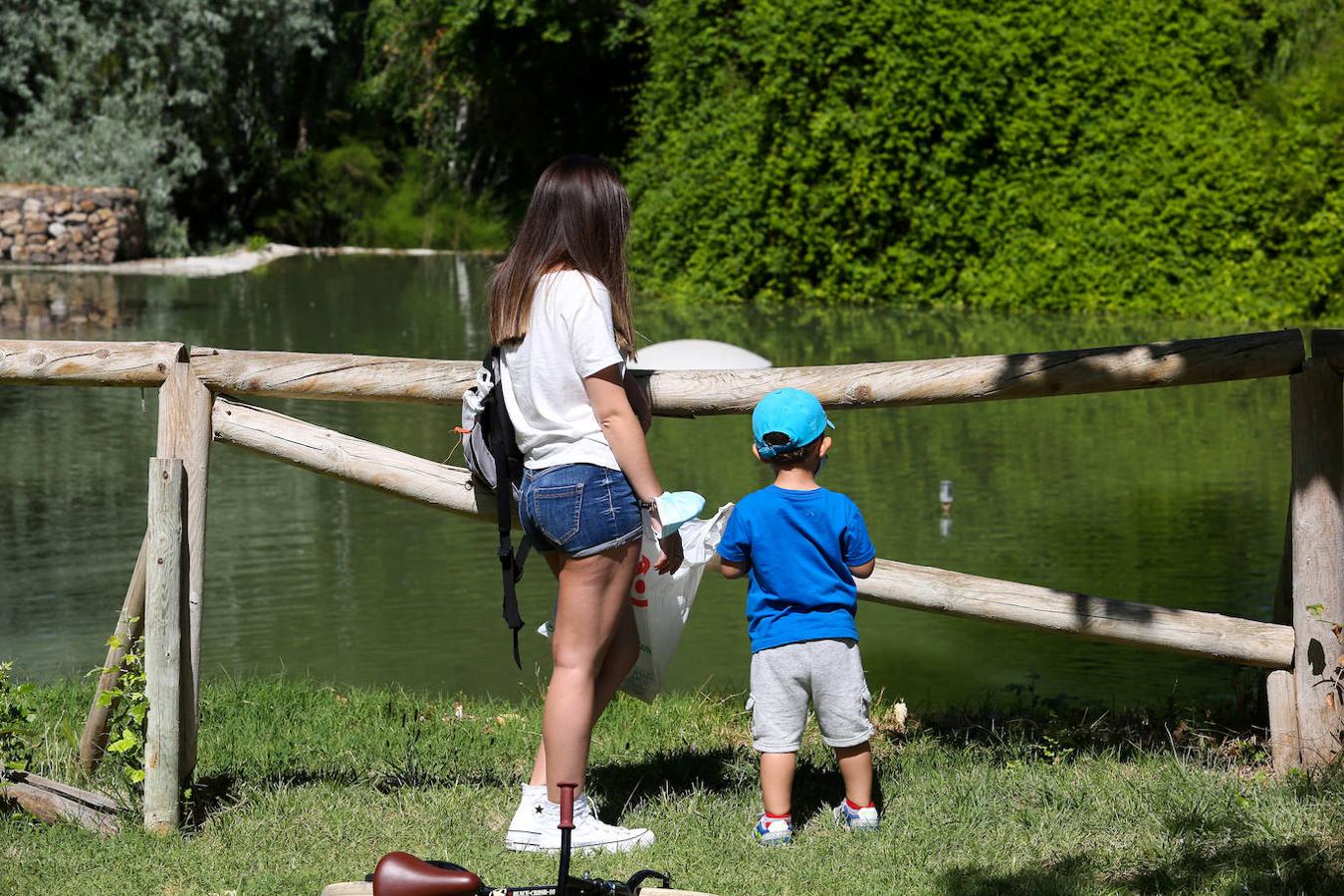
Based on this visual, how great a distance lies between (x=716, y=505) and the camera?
9.42 metres

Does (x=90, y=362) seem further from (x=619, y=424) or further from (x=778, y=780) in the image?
(x=778, y=780)

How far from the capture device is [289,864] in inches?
149

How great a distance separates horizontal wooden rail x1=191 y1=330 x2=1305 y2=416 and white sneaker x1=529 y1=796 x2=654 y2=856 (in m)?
1.09

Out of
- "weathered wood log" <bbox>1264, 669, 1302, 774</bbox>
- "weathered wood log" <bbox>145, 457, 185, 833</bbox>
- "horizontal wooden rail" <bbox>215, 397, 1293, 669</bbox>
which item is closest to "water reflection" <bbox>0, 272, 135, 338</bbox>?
"weathered wood log" <bbox>145, 457, 185, 833</bbox>

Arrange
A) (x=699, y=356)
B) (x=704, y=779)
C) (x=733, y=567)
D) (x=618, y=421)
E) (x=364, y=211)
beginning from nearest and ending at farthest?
(x=618, y=421) → (x=733, y=567) → (x=704, y=779) → (x=699, y=356) → (x=364, y=211)

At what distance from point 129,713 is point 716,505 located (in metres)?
5.66

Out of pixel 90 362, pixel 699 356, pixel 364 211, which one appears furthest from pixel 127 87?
pixel 90 362

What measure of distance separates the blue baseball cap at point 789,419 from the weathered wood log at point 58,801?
1.95 meters

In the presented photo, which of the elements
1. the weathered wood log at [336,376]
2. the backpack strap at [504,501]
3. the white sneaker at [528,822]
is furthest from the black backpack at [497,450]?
the white sneaker at [528,822]

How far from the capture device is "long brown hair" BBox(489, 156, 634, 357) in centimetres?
364

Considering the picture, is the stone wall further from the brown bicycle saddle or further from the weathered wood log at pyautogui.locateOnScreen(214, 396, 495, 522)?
the brown bicycle saddle

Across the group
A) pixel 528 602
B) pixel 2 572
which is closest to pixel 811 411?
pixel 528 602

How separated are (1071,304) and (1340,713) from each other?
46.7 ft

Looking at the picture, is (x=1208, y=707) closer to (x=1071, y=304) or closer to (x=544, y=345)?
(x=544, y=345)
